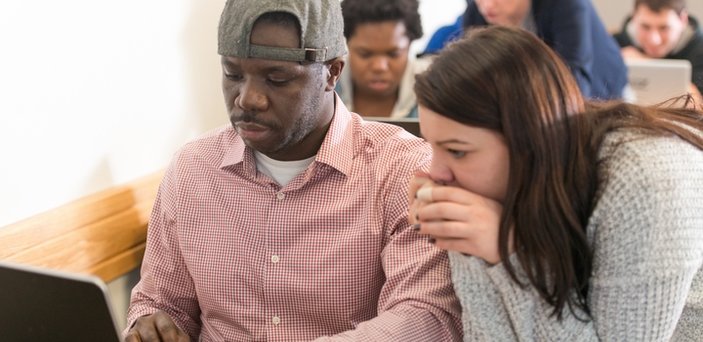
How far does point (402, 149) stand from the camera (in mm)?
1505

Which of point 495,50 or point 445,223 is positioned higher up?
point 495,50

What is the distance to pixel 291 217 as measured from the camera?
1501 mm

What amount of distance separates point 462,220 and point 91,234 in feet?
2.98

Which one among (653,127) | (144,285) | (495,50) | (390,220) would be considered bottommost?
(144,285)

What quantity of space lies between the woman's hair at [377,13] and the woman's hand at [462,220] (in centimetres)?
165

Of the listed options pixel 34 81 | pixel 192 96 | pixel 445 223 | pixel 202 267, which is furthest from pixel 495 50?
pixel 192 96

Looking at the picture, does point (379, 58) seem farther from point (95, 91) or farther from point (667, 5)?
point (667, 5)

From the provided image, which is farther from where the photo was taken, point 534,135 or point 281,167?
point 281,167

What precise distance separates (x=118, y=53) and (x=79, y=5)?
0.46 ft

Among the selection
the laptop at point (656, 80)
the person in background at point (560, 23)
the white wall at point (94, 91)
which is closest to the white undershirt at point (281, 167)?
the white wall at point (94, 91)

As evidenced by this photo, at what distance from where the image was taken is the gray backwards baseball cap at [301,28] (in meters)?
1.40

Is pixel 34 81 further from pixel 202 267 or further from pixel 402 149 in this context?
pixel 402 149

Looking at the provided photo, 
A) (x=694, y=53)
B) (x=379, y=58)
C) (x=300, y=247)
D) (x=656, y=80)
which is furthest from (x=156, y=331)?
(x=694, y=53)

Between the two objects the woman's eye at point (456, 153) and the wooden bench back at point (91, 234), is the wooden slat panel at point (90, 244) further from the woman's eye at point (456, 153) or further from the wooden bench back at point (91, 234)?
the woman's eye at point (456, 153)
